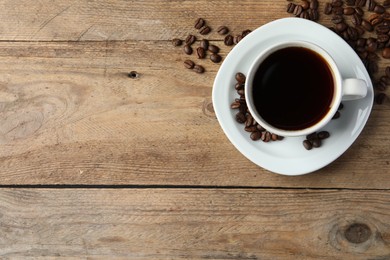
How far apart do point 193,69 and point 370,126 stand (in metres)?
0.36

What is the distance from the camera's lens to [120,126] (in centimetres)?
120

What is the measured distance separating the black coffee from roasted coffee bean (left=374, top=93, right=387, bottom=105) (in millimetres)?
151

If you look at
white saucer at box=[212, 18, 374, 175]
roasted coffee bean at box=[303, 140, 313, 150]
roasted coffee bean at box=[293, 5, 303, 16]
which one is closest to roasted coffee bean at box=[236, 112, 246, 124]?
white saucer at box=[212, 18, 374, 175]

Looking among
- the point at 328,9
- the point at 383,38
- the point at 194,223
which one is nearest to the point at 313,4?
the point at 328,9

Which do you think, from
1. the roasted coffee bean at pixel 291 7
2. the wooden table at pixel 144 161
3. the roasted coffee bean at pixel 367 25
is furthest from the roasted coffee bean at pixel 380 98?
the roasted coffee bean at pixel 291 7

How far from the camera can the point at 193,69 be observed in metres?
1.18

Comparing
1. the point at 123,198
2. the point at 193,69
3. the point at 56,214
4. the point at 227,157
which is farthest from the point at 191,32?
the point at 56,214

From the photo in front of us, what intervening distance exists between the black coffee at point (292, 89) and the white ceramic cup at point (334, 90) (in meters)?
0.01

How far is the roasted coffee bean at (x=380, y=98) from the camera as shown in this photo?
1.13 metres

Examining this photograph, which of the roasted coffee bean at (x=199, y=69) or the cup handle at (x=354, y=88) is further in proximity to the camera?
the roasted coffee bean at (x=199, y=69)

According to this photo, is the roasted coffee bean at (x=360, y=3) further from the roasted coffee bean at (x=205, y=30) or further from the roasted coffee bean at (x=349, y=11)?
the roasted coffee bean at (x=205, y=30)

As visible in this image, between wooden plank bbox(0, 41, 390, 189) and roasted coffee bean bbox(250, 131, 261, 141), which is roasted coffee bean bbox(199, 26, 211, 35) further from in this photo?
roasted coffee bean bbox(250, 131, 261, 141)

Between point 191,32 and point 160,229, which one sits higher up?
point 191,32

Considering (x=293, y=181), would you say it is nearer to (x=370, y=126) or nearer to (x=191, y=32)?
(x=370, y=126)
